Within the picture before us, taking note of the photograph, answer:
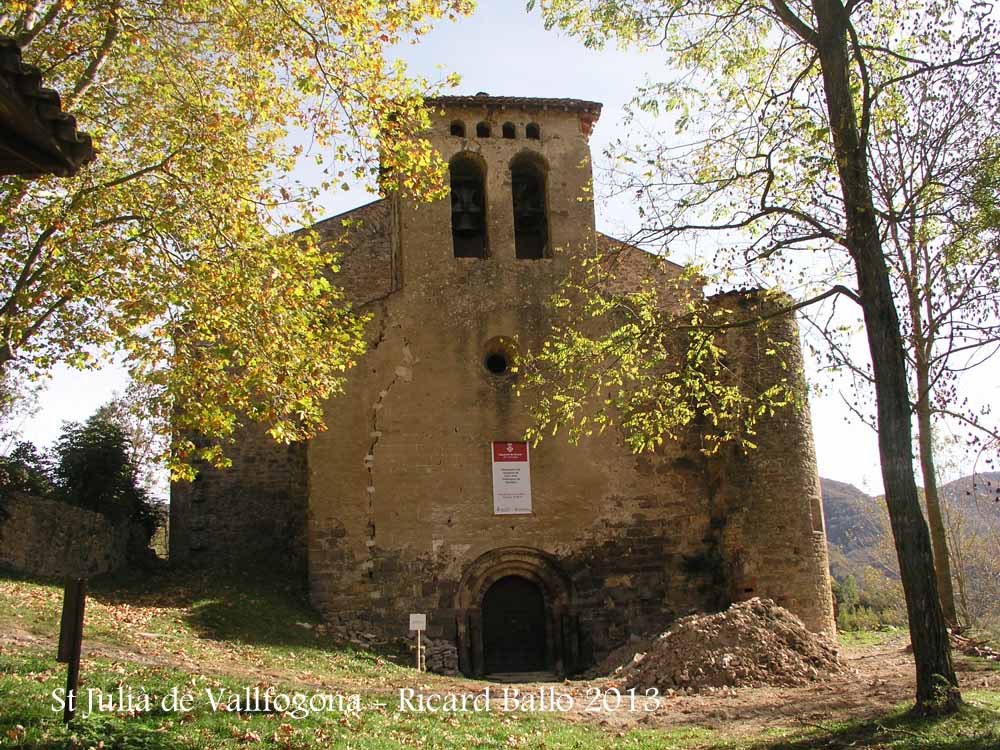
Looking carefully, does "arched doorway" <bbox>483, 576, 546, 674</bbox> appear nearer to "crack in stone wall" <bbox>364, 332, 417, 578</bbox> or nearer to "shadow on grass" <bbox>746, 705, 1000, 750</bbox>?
"crack in stone wall" <bbox>364, 332, 417, 578</bbox>

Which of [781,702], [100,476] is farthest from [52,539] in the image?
[781,702]

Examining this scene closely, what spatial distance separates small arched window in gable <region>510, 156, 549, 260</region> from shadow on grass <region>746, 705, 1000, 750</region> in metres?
11.6

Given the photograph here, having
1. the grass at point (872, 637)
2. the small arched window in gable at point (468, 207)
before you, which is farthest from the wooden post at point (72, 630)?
the grass at point (872, 637)

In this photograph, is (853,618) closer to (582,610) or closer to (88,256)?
(582,610)

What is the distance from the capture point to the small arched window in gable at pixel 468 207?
17.8 m

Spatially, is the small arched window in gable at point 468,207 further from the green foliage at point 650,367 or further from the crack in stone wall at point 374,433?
the crack in stone wall at point 374,433

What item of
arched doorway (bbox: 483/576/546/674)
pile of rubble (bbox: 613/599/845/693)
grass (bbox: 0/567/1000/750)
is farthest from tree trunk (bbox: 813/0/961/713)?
arched doorway (bbox: 483/576/546/674)

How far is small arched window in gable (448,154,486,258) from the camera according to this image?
58.5 feet

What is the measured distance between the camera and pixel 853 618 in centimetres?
2459

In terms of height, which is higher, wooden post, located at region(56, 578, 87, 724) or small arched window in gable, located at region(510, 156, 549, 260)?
small arched window in gable, located at region(510, 156, 549, 260)

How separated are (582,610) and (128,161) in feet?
34.1

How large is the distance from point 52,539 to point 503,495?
854 cm

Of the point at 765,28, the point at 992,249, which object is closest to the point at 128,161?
the point at 765,28

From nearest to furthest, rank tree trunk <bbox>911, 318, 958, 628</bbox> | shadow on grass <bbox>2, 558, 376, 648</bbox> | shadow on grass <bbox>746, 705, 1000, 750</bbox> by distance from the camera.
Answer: shadow on grass <bbox>746, 705, 1000, 750</bbox>, shadow on grass <bbox>2, 558, 376, 648</bbox>, tree trunk <bbox>911, 318, 958, 628</bbox>
